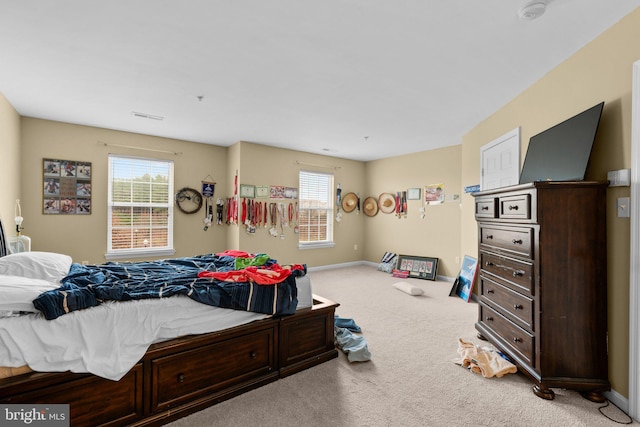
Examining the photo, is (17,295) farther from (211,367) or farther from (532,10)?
(532,10)

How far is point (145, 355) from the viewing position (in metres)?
1.78

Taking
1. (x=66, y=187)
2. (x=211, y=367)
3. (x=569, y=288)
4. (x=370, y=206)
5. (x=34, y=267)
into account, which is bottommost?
(x=211, y=367)

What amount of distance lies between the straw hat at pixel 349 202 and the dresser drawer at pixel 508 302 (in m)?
4.20

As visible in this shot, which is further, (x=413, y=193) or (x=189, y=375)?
(x=413, y=193)

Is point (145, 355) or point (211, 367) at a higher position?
point (145, 355)

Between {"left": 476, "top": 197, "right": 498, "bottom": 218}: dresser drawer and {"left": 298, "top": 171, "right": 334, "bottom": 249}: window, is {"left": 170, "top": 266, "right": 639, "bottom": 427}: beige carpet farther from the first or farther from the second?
{"left": 298, "top": 171, "right": 334, "bottom": 249}: window

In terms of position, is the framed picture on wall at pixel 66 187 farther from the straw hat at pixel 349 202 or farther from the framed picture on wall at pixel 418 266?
the framed picture on wall at pixel 418 266

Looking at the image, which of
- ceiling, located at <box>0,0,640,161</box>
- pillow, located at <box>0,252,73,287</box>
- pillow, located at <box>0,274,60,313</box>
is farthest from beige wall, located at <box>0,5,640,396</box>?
pillow, located at <box>0,274,60,313</box>

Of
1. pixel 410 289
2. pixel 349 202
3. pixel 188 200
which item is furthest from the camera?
pixel 349 202

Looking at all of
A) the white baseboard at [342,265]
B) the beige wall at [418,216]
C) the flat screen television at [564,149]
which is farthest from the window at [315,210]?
the flat screen television at [564,149]

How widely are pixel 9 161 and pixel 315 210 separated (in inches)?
186

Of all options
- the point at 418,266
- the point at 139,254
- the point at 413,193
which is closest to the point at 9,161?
the point at 139,254

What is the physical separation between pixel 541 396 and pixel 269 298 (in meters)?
2.03

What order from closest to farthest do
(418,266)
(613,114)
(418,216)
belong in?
(613,114), (418,266), (418,216)
